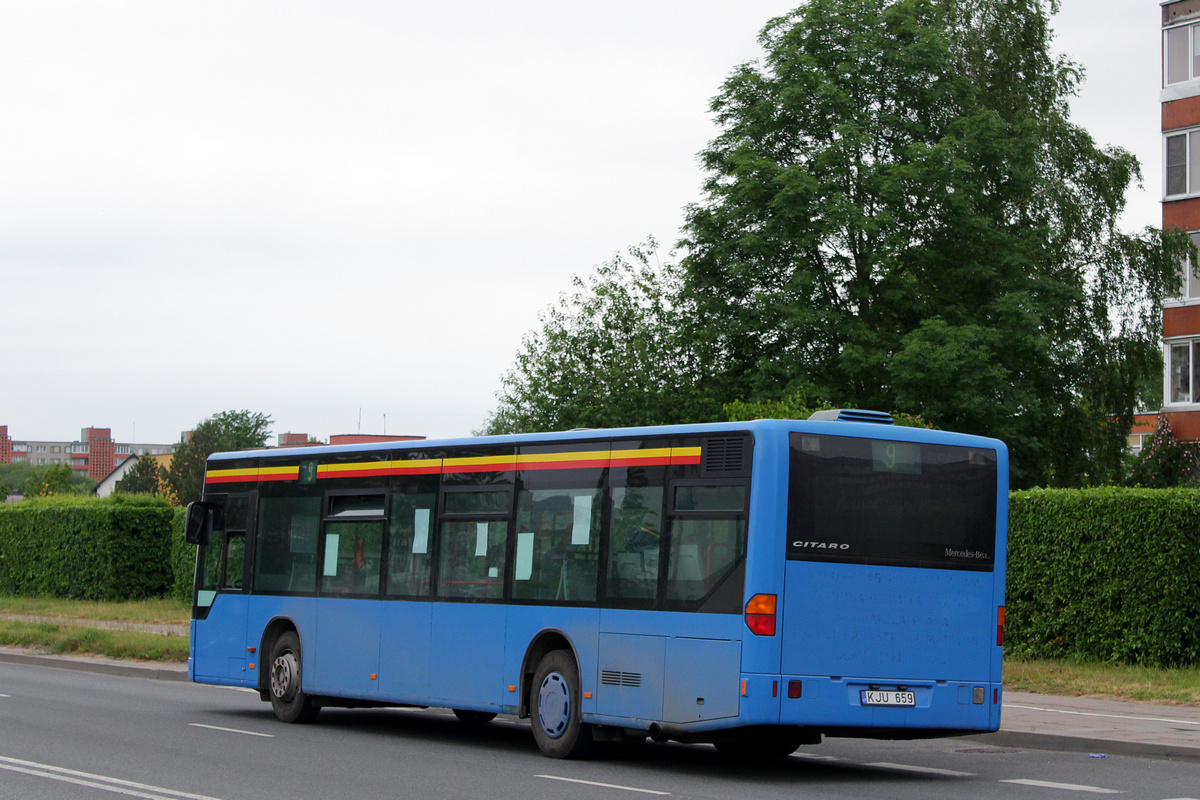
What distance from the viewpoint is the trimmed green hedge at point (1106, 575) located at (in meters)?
19.8

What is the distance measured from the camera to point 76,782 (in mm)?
10508

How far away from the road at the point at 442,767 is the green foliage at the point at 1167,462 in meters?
25.9

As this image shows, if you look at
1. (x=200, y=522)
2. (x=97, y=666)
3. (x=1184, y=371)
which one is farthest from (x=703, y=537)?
(x=1184, y=371)

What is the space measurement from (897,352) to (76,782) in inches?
1095

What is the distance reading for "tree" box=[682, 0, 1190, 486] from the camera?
36.5m

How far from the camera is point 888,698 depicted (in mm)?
11578

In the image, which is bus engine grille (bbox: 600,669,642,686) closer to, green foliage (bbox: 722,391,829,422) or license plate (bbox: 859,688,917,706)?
license plate (bbox: 859,688,917,706)

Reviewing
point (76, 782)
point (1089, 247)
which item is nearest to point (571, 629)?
point (76, 782)

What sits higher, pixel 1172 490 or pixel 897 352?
pixel 897 352

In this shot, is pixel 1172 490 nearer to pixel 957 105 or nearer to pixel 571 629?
pixel 571 629

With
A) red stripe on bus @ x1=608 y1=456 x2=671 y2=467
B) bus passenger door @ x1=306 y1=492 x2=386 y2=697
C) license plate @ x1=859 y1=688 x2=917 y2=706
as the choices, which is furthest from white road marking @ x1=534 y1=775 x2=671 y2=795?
bus passenger door @ x1=306 y1=492 x2=386 y2=697

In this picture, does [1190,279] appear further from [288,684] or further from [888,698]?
[888,698]

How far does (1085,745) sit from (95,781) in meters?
8.52

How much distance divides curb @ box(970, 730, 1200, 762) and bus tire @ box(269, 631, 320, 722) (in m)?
6.87
